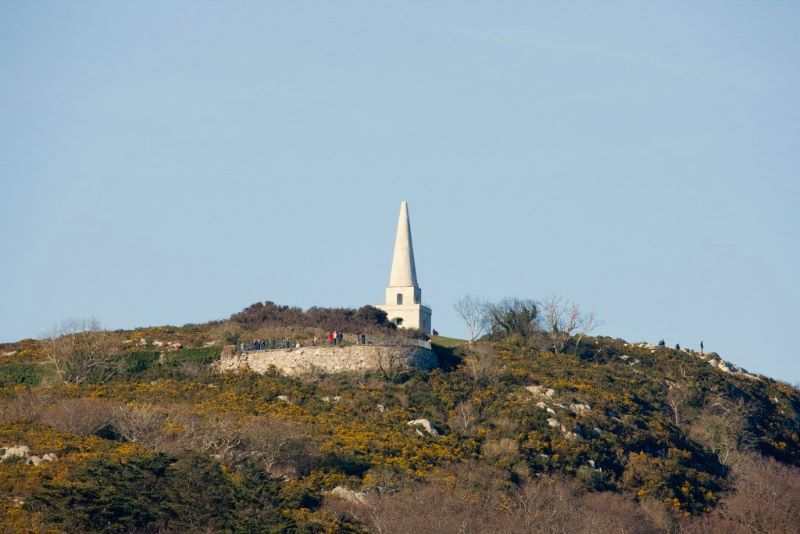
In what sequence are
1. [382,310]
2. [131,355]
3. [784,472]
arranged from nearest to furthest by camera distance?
1. [784,472]
2. [131,355]
3. [382,310]

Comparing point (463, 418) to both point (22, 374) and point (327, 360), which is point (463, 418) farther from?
point (22, 374)

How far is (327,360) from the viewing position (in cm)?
8044

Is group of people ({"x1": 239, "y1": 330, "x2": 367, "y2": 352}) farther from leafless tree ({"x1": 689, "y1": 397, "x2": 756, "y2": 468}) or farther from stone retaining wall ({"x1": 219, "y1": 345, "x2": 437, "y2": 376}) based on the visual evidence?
leafless tree ({"x1": 689, "y1": 397, "x2": 756, "y2": 468})

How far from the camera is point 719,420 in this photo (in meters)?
81.0

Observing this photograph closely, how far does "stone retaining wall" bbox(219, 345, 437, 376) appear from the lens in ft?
263

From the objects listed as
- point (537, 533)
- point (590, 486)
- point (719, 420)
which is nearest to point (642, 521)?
point (590, 486)

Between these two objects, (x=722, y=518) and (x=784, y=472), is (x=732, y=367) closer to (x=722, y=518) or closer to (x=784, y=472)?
(x=784, y=472)

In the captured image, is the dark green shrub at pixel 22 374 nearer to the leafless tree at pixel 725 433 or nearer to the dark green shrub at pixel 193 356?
the dark green shrub at pixel 193 356

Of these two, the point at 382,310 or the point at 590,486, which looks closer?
the point at 590,486

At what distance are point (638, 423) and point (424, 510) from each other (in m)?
18.8

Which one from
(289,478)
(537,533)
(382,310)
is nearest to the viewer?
(537,533)

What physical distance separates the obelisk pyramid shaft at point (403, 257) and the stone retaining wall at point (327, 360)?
534 inches

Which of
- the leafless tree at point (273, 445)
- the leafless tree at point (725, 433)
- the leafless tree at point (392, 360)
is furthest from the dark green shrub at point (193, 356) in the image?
the leafless tree at point (725, 433)

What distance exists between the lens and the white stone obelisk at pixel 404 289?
93.9 meters
